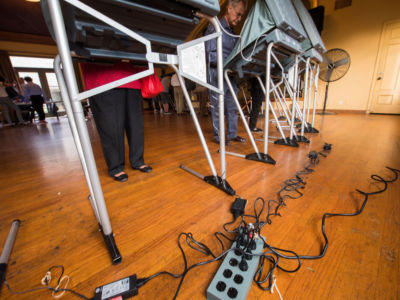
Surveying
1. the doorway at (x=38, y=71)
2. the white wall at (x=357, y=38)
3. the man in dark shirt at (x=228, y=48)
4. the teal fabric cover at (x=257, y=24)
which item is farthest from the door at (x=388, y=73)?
the doorway at (x=38, y=71)

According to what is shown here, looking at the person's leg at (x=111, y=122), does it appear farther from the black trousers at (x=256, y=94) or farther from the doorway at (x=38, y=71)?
the doorway at (x=38, y=71)

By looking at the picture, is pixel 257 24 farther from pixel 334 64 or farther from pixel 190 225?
pixel 334 64

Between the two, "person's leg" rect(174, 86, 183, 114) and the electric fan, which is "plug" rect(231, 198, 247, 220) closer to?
the electric fan


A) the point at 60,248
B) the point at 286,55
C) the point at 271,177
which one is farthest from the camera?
the point at 286,55

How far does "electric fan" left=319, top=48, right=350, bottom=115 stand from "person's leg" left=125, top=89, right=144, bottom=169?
384 cm

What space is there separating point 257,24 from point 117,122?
1.04m

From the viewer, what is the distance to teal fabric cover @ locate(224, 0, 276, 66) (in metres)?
1.02

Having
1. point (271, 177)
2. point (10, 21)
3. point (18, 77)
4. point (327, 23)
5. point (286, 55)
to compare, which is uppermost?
point (10, 21)

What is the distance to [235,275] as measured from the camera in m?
0.41

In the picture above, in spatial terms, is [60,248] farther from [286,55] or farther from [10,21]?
[10,21]

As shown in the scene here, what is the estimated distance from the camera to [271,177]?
1.00 metres

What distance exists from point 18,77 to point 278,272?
9574mm

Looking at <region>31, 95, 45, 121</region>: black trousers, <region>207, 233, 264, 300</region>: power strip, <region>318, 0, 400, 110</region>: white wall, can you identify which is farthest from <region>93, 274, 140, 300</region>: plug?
<region>31, 95, 45, 121</region>: black trousers

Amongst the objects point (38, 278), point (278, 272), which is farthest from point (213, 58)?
A: point (38, 278)
